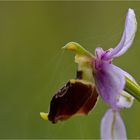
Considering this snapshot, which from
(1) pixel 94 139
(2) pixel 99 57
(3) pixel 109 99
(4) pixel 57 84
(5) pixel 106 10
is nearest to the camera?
(3) pixel 109 99

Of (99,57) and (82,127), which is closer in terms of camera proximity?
(99,57)

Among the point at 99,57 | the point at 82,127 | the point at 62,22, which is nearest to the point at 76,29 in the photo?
the point at 62,22

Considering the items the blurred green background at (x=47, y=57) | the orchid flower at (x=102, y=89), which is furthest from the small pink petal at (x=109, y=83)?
the blurred green background at (x=47, y=57)

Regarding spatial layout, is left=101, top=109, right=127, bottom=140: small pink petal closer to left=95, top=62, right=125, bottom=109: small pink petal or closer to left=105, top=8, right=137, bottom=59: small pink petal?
left=95, top=62, right=125, bottom=109: small pink petal

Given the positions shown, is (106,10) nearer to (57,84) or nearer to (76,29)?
(76,29)

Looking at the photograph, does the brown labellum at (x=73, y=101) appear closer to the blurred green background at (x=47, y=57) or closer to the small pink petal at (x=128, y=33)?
the small pink petal at (x=128, y=33)
